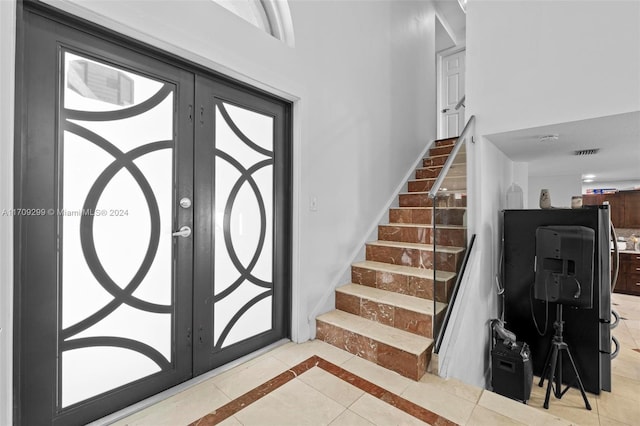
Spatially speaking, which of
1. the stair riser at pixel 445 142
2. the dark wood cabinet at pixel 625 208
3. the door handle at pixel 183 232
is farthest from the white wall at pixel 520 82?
the dark wood cabinet at pixel 625 208

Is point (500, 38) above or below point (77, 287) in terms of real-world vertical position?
above

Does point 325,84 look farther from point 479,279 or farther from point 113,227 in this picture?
point 479,279

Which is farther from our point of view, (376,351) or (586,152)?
(586,152)

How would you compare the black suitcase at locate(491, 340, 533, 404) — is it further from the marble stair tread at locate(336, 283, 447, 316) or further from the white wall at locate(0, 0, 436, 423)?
the white wall at locate(0, 0, 436, 423)

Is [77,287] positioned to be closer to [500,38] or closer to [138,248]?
[138,248]

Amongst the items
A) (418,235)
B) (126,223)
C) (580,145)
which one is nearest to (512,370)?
(418,235)

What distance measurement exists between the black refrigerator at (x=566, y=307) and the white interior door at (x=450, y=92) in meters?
3.34

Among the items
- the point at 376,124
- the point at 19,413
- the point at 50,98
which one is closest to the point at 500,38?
the point at 376,124

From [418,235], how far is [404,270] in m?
0.51

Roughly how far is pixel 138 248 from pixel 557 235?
2.97 m

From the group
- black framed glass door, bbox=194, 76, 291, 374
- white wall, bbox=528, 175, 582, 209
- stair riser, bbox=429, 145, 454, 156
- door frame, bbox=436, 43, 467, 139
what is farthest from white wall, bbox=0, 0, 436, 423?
white wall, bbox=528, 175, 582, 209

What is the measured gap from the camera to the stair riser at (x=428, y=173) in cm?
400

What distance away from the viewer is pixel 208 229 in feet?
6.41

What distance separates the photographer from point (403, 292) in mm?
2590
